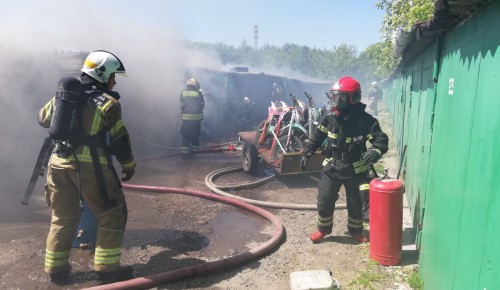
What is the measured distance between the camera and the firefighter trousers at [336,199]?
4621 mm

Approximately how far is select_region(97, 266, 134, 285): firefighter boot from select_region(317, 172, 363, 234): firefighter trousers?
7.47 ft

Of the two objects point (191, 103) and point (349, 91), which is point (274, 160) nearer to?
point (191, 103)

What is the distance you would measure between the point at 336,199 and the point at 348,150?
63 cm

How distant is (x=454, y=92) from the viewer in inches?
116

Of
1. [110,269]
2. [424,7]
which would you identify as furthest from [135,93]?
[110,269]

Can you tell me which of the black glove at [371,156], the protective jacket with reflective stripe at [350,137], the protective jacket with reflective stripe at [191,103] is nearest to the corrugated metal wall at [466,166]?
the black glove at [371,156]

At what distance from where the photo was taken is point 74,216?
3.76 meters

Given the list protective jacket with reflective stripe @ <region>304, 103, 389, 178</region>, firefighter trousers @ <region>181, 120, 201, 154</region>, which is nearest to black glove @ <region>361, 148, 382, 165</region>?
protective jacket with reflective stripe @ <region>304, 103, 389, 178</region>

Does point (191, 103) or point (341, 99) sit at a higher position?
point (341, 99)

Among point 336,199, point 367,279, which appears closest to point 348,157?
point 336,199

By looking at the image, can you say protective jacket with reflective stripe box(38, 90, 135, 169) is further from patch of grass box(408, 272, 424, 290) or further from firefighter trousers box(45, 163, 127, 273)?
patch of grass box(408, 272, 424, 290)

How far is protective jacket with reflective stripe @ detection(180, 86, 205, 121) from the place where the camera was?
9.60m

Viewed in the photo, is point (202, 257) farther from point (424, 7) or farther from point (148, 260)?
point (424, 7)

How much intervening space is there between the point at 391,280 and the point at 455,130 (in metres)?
1.76
